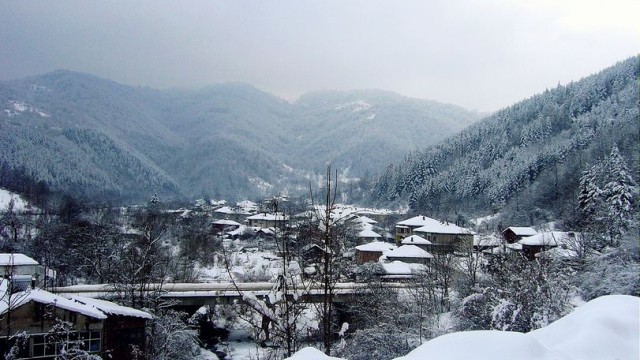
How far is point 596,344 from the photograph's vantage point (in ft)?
15.1

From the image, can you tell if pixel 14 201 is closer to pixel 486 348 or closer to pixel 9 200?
pixel 9 200

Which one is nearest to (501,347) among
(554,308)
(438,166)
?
(554,308)

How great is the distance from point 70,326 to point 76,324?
1.78 m

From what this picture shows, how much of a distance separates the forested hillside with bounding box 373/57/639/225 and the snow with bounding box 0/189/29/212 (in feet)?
267

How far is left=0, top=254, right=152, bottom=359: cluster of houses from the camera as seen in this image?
15852mm

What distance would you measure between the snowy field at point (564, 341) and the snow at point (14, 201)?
310 feet

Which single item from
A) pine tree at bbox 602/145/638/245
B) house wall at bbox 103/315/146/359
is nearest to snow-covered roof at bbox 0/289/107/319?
house wall at bbox 103/315/146/359

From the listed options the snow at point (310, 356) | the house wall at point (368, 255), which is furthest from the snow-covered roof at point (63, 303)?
the house wall at point (368, 255)

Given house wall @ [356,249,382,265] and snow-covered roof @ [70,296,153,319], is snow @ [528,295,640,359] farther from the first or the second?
house wall @ [356,249,382,265]

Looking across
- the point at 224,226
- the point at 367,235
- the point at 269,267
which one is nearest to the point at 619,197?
the point at 367,235

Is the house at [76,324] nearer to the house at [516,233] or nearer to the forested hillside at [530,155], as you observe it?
the house at [516,233]

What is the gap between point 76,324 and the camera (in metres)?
17.0

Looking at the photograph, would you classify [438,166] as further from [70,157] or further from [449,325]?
[70,157]

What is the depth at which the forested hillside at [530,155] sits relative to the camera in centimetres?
7238
